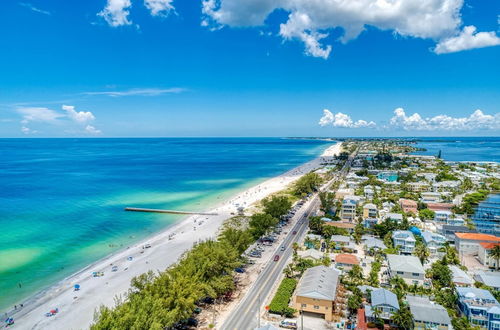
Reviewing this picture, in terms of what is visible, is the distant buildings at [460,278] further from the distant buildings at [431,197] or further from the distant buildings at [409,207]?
the distant buildings at [431,197]

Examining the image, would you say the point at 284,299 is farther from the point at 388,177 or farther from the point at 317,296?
the point at 388,177

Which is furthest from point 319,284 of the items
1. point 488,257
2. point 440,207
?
point 440,207

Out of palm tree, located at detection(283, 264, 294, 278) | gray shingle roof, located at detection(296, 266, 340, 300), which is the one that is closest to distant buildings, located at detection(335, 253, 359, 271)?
gray shingle roof, located at detection(296, 266, 340, 300)

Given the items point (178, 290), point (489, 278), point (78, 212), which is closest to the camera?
point (178, 290)

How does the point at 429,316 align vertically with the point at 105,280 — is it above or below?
above

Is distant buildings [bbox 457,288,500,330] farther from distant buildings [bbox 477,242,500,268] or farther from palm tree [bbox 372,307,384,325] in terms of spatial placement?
distant buildings [bbox 477,242,500,268]

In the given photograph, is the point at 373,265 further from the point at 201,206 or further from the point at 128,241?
the point at 201,206

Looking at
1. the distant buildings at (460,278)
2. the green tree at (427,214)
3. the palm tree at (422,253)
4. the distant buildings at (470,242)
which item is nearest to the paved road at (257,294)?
the palm tree at (422,253)
